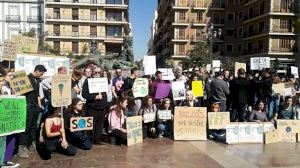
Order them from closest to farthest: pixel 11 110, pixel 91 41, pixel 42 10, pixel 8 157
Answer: pixel 11 110, pixel 8 157, pixel 91 41, pixel 42 10

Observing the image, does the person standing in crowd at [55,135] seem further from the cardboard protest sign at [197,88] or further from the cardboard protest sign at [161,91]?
the cardboard protest sign at [197,88]

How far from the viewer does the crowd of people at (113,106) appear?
960cm

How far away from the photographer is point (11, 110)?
7.97 meters

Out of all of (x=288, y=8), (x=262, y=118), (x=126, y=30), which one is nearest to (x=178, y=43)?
(x=126, y=30)

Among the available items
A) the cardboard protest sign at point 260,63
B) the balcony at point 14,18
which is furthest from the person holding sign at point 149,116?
the balcony at point 14,18

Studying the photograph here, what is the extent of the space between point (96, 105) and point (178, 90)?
3022mm

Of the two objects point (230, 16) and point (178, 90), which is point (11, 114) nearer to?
point (178, 90)

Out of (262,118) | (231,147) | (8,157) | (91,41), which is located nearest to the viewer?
(8,157)

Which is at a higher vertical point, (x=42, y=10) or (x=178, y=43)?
(x=42, y=10)

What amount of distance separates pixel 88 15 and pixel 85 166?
66042mm

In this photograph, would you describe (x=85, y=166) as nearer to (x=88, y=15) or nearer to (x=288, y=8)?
(x=288, y=8)

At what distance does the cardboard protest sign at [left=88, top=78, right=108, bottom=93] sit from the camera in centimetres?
1068

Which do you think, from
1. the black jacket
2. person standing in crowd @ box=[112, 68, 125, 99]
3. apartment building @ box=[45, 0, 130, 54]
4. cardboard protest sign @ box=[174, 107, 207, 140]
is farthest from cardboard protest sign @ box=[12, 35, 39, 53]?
apartment building @ box=[45, 0, 130, 54]

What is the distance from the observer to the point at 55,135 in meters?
9.59
